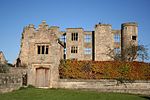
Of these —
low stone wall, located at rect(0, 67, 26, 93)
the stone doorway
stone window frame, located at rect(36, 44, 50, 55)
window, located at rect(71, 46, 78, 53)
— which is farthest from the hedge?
window, located at rect(71, 46, 78, 53)

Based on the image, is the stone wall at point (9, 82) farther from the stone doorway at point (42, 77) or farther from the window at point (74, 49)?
the window at point (74, 49)

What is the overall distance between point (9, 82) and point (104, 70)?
38.5ft

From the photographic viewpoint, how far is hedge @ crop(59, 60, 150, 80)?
1379 inches

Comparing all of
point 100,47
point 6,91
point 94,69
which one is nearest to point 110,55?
point 100,47

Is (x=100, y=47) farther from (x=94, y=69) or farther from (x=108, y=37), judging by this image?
(x=94, y=69)

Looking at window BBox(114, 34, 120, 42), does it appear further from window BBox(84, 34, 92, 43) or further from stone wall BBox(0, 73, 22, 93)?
stone wall BBox(0, 73, 22, 93)

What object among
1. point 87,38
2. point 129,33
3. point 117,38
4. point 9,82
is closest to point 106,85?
point 9,82

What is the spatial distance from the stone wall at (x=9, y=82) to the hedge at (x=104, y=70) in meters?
5.48

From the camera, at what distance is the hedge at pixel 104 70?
115 ft

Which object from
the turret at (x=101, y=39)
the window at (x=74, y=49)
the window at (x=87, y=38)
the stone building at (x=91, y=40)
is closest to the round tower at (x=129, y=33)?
the stone building at (x=91, y=40)

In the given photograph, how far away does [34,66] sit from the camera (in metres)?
35.9

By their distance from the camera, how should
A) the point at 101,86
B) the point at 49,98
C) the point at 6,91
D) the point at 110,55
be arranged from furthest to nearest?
the point at 110,55 → the point at 101,86 → the point at 6,91 → the point at 49,98

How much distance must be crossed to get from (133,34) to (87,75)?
2783 cm

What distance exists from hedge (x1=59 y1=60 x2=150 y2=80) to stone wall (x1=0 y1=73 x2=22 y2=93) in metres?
5.48
